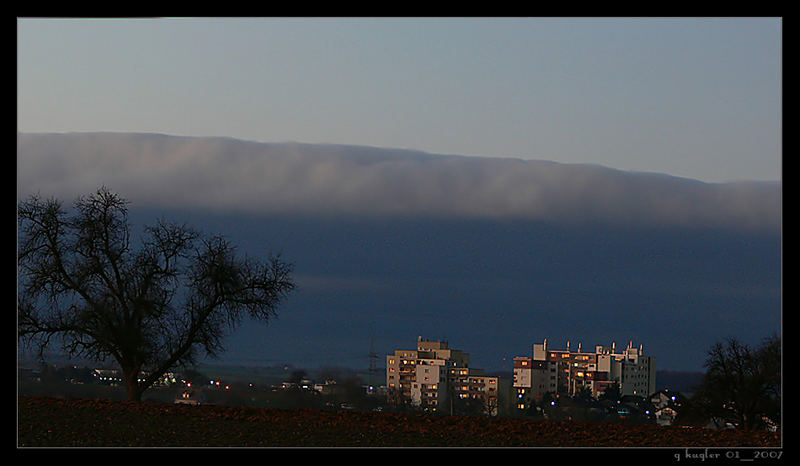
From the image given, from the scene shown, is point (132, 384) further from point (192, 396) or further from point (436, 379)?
point (436, 379)

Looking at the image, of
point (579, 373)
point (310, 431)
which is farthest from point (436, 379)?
point (310, 431)

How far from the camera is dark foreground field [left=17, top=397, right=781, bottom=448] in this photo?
14.2 m

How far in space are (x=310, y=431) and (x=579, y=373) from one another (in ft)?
49.2

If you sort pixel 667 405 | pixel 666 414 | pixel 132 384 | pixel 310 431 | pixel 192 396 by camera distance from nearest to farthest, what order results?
pixel 310 431
pixel 132 384
pixel 192 396
pixel 666 414
pixel 667 405

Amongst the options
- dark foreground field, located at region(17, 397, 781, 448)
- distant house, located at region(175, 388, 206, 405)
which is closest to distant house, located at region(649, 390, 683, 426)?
dark foreground field, located at region(17, 397, 781, 448)

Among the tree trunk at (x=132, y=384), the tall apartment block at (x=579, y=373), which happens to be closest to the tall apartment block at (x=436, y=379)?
the tall apartment block at (x=579, y=373)

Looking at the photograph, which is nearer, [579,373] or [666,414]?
[666,414]

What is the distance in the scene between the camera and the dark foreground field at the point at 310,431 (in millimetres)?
14219

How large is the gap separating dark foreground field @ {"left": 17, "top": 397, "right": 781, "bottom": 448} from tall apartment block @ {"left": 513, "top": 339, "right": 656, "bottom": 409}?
338 inches

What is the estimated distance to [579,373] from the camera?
91.5 feet

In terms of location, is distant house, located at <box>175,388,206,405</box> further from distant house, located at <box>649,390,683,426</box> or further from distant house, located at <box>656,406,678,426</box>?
distant house, located at <box>656,406,678,426</box>

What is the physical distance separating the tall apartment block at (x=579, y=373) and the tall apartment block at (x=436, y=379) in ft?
3.70
